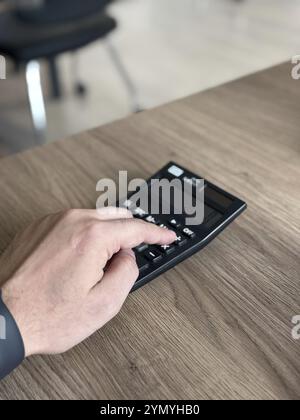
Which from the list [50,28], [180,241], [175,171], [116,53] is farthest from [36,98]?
[180,241]

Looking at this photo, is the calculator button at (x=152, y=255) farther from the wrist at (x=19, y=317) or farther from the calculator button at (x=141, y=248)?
the wrist at (x=19, y=317)

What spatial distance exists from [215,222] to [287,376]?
0.18m

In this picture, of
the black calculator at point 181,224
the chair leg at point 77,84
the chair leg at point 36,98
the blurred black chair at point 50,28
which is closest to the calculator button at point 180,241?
the black calculator at point 181,224

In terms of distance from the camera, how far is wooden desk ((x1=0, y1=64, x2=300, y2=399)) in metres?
0.42

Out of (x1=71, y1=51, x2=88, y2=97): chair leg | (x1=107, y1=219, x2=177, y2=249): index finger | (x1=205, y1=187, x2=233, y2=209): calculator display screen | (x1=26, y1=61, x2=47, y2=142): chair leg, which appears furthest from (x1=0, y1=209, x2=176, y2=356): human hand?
(x1=71, y1=51, x2=88, y2=97): chair leg

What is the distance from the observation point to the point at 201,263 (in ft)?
1.71

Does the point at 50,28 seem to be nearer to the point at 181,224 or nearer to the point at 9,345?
the point at 181,224

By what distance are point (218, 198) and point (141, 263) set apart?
130 millimetres

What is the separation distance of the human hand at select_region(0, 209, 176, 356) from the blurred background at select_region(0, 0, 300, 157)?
42.5 inches

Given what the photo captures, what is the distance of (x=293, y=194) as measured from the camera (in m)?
0.60

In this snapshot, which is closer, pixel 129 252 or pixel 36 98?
pixel 129 252

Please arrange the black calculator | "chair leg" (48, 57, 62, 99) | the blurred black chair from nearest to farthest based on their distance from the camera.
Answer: the black calculator, the blurred black chair, "chair leg" (48, 57, 62, 99)

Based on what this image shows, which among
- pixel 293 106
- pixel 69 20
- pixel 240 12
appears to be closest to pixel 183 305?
pixel 293 106

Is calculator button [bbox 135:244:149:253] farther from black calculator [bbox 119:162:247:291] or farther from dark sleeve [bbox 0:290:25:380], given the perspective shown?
dark sleeve [bbox 0:290:25:380]
